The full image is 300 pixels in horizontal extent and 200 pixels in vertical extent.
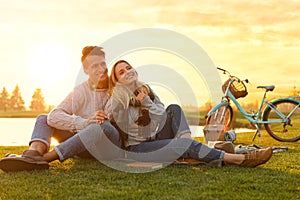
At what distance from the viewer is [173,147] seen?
366 centimetres

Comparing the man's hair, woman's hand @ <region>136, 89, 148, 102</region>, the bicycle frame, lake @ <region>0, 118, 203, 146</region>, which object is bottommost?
lake @ <region>0, 118, 203, 146</region>

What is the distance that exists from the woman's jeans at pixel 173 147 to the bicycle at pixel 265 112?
3085 mm

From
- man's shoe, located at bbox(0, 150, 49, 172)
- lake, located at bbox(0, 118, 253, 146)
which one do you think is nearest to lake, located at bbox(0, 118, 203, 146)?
lake, located at bbox(0, 118, 253, 146)

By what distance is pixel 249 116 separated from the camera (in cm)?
734

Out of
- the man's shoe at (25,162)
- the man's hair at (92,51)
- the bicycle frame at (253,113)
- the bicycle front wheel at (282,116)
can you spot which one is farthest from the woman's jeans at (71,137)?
the bicycle front wheel at (282,116)

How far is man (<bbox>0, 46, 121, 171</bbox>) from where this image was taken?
3.57 m

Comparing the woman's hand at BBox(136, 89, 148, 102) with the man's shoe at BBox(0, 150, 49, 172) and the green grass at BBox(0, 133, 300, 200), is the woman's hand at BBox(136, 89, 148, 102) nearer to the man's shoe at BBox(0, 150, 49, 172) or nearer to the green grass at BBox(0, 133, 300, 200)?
the green grass at BBox(0, 133, 300, 200)

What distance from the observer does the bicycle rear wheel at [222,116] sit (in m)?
6.94

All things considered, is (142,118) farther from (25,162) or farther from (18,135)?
(18,135)

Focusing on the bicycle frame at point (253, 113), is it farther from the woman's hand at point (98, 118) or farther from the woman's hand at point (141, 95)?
the woman's hand at point (98, 118)

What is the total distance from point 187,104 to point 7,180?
1.88 meters

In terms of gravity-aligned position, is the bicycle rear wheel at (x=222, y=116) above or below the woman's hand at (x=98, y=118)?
below

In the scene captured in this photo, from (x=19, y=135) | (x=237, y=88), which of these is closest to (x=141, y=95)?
(x=237, y=88)

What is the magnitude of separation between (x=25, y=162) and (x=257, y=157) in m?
1.94
